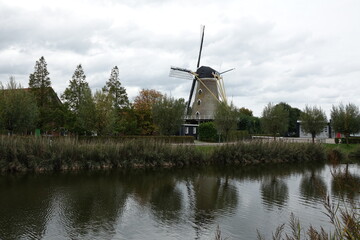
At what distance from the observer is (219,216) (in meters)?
9.85

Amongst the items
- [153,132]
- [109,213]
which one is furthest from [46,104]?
[109,213]

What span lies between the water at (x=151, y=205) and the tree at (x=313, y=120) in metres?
21.4

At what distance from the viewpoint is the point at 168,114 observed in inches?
1277

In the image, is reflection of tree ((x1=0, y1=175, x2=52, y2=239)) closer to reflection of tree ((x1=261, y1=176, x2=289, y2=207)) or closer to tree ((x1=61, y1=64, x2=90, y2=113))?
reflection of tree ((x1=261, y1=176, x2=289, y2=207))

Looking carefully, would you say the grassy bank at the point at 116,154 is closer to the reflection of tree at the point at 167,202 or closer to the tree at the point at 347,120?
the reflection of tree at the point at 167,202

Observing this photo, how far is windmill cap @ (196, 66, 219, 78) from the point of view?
48222 millimetres

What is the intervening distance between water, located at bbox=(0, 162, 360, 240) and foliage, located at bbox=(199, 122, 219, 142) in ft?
67.6

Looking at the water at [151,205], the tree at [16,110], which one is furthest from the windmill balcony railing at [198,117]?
the water at [151,205]

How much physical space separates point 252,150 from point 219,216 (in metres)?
16.1

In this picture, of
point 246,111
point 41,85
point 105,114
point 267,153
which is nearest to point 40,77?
point 41,85

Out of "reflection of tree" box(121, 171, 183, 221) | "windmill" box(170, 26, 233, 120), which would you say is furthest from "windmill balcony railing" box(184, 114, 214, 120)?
"reflection of tree" box(121, 171, 183, 221)

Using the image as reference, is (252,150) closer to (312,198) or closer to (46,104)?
(312,198)

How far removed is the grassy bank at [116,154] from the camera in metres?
18.1

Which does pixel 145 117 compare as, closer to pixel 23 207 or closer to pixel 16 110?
pixel 16 110
